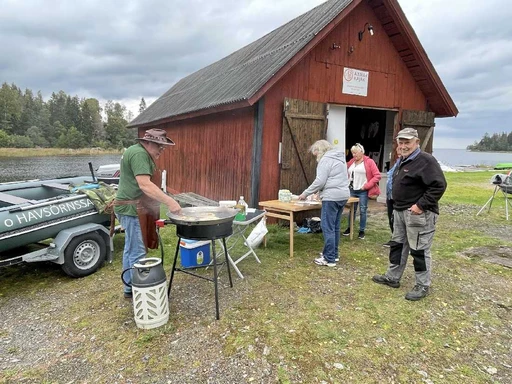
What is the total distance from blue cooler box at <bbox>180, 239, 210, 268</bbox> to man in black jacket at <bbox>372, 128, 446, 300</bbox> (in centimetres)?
242

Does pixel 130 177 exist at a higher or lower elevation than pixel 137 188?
higher

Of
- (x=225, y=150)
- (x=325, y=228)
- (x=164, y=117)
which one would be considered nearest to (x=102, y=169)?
(x=164, y=117)

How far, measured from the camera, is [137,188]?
3275mm

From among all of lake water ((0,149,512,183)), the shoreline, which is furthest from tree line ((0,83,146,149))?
lake water ((0,149,512,183))

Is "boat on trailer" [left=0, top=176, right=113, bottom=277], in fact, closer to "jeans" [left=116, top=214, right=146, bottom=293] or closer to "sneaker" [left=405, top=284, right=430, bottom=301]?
"jeans" [left=116, top=214, right=146, bottom=293]

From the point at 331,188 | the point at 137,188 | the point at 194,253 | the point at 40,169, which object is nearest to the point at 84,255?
the point at 194,253

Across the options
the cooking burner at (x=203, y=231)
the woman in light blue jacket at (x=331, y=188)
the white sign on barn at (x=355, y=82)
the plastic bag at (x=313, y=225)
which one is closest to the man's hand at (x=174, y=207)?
the cooking burner at (x=203, y=231)

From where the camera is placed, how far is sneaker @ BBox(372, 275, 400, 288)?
3.94 meters

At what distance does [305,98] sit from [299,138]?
33.8 inches

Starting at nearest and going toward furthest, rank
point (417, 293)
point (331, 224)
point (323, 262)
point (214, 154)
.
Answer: point (417, 293) → point (331, 224) → point (323, 262) → point (214, 154)

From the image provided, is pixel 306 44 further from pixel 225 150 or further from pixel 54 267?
pixel 54 267

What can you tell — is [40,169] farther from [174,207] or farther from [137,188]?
[174,207]

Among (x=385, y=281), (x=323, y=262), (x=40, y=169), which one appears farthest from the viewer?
(x=40, y=169)

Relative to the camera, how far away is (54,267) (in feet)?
15.6
